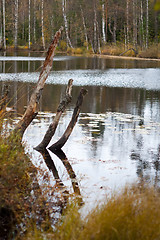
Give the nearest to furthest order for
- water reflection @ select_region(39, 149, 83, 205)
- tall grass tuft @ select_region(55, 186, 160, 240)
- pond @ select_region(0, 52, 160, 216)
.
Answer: tall grass tuft @ select_region(55, 186, 160, 240) → water reflection @ select_region(39, 149, 83, 205) → pond @ select_region(0, 52, 160, 216)

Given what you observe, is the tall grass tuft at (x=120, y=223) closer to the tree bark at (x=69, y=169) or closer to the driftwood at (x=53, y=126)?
the tree bark at (x=69, y=169)

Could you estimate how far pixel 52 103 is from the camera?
13.6 metres

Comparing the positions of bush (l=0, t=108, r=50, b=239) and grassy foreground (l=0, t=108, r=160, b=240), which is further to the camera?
bush (l=0, t=108, r=50, b=239)

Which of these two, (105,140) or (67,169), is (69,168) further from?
(105,140)

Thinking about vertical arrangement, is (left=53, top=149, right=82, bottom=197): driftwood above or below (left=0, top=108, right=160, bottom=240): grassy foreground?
below

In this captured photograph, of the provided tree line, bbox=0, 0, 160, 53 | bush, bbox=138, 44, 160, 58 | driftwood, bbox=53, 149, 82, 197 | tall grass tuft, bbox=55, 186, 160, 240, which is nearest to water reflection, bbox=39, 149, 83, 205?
driftwood, bbox=53, 149, 82, 197

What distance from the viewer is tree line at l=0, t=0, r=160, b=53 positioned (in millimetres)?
52688

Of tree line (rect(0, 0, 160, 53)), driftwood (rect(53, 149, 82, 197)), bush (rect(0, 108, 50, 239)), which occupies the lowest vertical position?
driftwood (rect(53, 149, 82, 197))

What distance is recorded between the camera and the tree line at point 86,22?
52688 mm

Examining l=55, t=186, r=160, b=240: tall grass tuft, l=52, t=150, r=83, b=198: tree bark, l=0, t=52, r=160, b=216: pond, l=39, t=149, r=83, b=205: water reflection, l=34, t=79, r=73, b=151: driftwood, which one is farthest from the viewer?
l=34, t=79, r=73, b=151: driftwood

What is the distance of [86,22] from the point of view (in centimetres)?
5988

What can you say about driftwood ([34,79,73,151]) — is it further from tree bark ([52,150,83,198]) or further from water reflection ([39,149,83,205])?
tree bark ([52,150,83,198])

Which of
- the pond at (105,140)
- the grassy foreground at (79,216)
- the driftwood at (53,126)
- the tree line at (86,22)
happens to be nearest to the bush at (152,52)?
the tree line at (86,22)

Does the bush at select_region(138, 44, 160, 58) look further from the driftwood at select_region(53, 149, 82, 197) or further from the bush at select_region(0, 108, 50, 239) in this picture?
the bush at select_region(0, 108, 50, 239)
